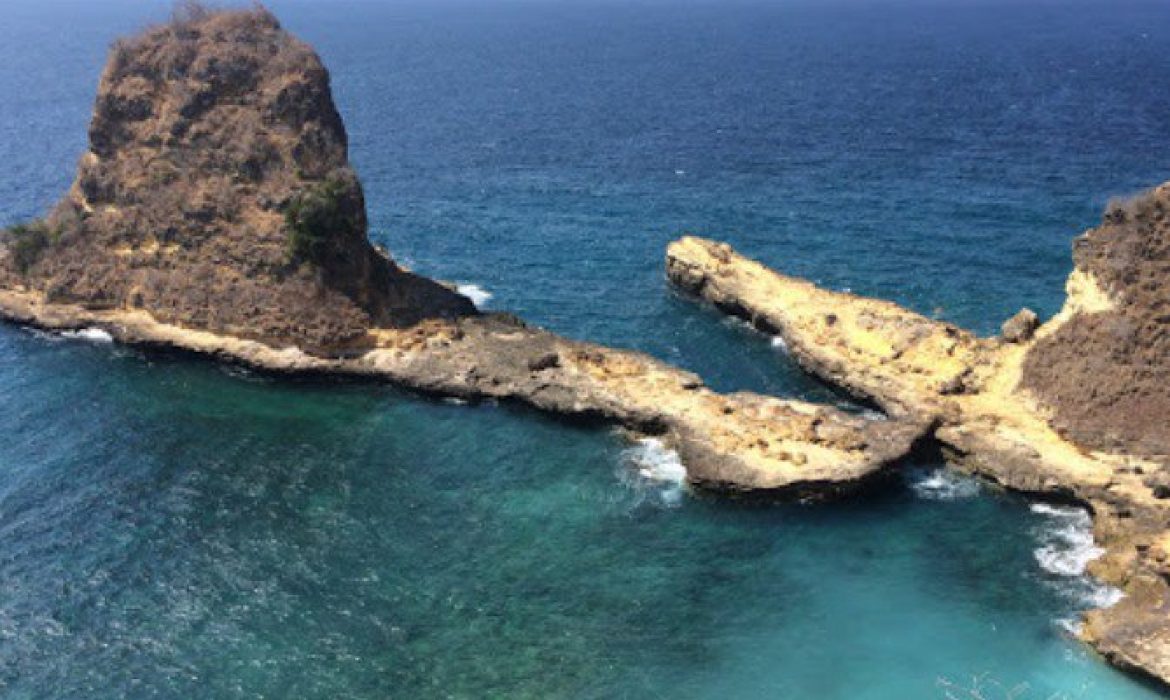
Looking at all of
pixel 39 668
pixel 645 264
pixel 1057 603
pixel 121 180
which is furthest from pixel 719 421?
pixel 121 180

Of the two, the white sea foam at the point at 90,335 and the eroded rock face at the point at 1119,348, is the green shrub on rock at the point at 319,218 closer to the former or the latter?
the white sea foam at the point at 90,335

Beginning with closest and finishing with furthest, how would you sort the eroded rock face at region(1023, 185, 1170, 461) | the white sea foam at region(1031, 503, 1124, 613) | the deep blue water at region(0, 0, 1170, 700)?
the deep blue water at region(0, 0, 1170, 700) → the white sea foam at region(1031, 503, 1124, 613) → the eroded rock face at region(1023, 185, 1170, 461)

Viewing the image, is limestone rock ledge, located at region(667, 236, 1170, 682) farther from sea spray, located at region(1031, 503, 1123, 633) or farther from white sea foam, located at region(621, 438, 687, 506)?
white sea foam, located at region(621, 438, 687, 506)

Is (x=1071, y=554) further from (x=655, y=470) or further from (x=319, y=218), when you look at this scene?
(x=319, y=218)

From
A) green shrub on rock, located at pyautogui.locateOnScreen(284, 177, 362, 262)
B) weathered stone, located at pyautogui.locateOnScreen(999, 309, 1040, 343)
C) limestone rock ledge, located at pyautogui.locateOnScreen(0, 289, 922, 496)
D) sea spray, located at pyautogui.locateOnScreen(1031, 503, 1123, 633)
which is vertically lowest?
sea spray, located at pyautogui.locateOnScreen(1031, 503, 1123, 633)

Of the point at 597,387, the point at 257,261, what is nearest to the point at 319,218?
the point at 257,261

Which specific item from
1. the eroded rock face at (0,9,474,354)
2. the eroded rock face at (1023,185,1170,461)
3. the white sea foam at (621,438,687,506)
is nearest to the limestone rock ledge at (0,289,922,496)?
the white sea foam at (621,438,687,506)

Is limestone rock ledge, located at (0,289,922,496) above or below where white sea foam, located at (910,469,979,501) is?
above
